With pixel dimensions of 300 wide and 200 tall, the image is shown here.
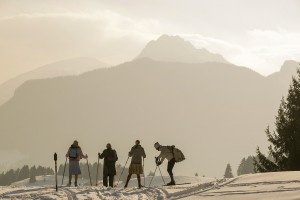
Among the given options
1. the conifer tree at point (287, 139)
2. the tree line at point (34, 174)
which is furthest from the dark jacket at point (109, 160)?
the tree line at point (34, 174)

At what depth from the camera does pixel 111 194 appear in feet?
52.4

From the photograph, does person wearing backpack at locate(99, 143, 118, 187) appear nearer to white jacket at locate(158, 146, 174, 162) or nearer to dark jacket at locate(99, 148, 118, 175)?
→ dark jacket at locate(99, 148, 118, 175)

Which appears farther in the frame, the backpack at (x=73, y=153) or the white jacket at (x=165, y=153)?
the backpack at (x=73, y=153)

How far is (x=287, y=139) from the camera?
25.0m

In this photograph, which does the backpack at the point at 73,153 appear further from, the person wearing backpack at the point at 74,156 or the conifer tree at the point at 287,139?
the conifer tree at the point at 287,139

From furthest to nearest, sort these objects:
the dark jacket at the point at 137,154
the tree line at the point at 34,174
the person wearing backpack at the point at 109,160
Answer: the tree line at the point at 34,174 < the person wearing backpack at the point at 109,160 < the dark jacket at the point at 137,154

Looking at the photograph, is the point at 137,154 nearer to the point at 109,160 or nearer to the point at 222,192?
the point at 109,160

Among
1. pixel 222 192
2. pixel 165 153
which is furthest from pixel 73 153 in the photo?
pixel 222 192

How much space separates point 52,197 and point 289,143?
14.2 metres

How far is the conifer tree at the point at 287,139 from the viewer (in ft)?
79.9

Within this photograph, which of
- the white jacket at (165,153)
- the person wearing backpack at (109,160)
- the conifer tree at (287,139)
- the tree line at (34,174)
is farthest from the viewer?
the tree line at (34,174)

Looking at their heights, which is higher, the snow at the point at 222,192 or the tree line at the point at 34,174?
the tree line at the point at 34,174

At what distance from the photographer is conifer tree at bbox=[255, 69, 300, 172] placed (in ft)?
79.9

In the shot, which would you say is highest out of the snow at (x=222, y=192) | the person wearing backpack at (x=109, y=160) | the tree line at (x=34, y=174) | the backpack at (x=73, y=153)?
the tree line at (x=34, y=174)
